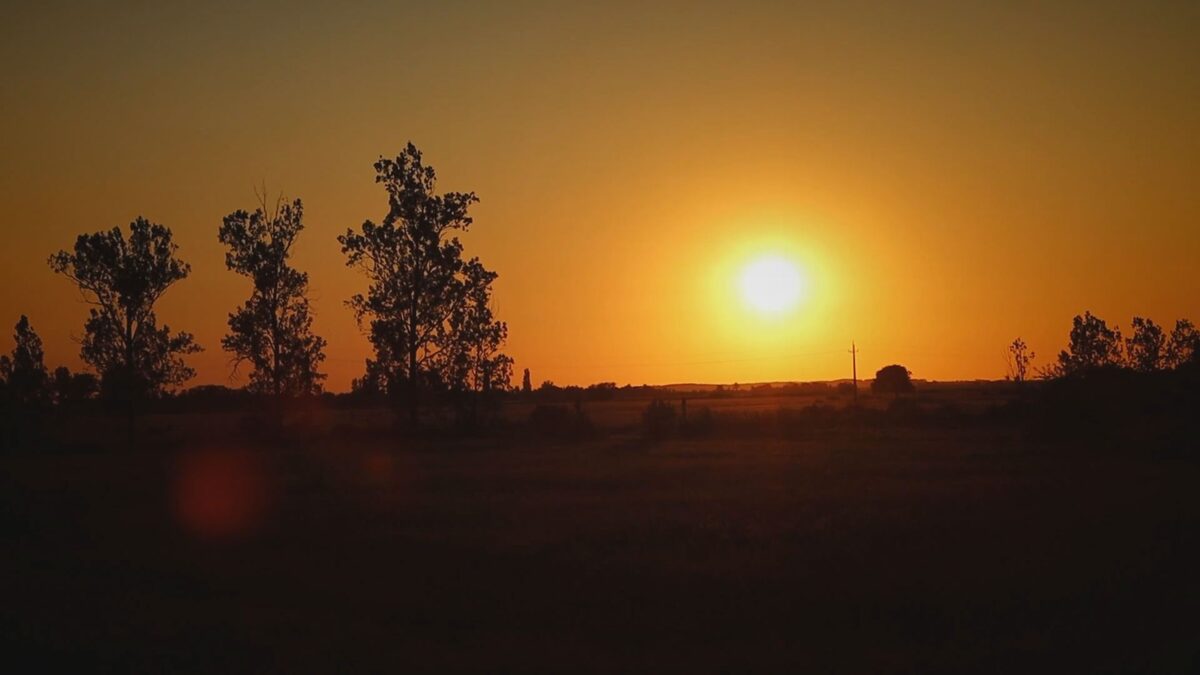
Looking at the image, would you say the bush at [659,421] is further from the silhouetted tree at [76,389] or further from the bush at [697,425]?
the silhouetted tree at [76,389]

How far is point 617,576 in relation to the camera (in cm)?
1415

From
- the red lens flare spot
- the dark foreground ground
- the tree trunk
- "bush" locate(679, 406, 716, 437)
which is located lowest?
the dark foreground ground

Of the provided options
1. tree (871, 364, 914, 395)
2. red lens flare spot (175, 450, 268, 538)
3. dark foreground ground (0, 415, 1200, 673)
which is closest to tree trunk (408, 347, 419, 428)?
red lens flare spot (175, 450, 268, 538)

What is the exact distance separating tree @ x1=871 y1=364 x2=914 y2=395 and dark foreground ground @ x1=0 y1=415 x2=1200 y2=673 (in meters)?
107

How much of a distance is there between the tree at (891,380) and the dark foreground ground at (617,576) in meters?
107

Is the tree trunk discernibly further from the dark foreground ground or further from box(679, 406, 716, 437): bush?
the dark foreground ground

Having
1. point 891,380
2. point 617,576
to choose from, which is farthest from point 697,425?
point 891,380

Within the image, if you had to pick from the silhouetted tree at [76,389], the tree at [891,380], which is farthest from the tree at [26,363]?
the tree at [891,380]

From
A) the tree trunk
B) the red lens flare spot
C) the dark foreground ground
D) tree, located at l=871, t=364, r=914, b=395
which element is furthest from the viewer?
tree, located at l=871, t=364, r=914, b=395

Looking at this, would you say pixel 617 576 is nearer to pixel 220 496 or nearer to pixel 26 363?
pixel 220 496

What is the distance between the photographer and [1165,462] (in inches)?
1262

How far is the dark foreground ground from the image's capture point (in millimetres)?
10906

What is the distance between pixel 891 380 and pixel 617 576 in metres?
125

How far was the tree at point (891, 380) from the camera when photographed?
5202 inches
